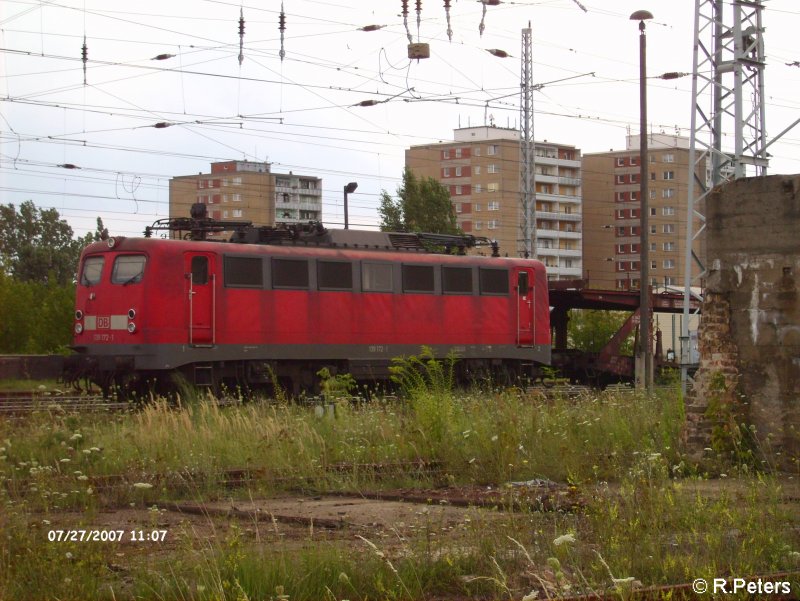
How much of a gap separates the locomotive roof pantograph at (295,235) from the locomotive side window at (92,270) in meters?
1.12

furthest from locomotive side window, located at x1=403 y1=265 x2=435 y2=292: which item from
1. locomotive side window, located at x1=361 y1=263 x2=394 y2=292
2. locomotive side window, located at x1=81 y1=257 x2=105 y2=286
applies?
locomotive side window, located at x1=81 y1=257 x2=105 y2=286

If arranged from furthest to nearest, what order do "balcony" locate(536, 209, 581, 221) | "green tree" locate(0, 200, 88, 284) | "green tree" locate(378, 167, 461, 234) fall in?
→ "balcony" locate(536, 209, 581, 221)
"green tree" locate(0, 200, 88, 284)
"green tree" locate(378, 167, 461, 234)

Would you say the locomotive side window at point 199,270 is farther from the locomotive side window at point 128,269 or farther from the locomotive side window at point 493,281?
the locomotive side window at point 493,281

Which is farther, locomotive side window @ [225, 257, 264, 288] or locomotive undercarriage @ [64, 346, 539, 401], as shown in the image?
locomotive side window @ [225, 257, 264, 288]

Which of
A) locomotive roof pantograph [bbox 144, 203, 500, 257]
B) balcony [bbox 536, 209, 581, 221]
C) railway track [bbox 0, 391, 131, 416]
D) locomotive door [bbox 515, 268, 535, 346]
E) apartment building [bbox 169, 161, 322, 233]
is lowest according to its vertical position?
railway track [bbox 0, 391, 131, 416]

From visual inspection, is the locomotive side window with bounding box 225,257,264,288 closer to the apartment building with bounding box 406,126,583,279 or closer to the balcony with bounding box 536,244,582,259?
the apartment building with bounding box 406,126,583,279

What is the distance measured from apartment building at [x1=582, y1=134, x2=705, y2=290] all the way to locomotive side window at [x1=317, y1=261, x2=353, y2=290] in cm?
7276

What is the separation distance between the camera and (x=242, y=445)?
12.0 meters

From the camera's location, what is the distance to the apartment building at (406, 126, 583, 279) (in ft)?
303

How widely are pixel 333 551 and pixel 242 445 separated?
5.81m

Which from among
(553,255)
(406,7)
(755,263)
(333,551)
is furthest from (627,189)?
(333,551)

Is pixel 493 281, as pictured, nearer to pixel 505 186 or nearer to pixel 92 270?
pixel 92 270

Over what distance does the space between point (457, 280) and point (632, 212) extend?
3288 inches

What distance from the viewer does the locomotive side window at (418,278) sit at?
2266 centimetres
